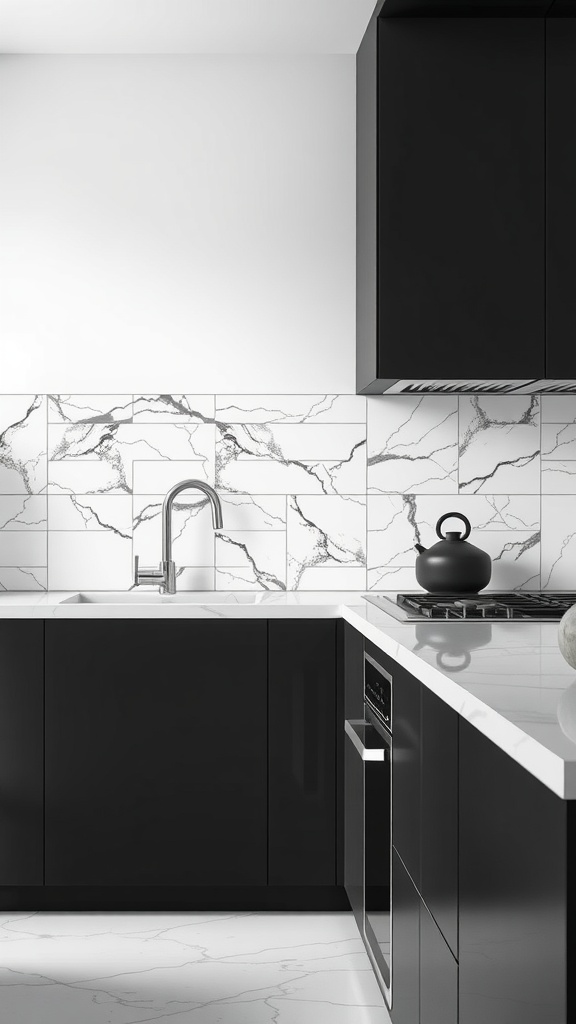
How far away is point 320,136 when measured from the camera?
3268 mm

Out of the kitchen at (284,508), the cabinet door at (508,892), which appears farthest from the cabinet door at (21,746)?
the cabinet door at (508,892)

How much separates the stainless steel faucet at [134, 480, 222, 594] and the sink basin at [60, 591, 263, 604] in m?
0.05

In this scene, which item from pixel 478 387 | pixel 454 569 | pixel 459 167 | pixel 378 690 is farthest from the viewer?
pixel 478 387

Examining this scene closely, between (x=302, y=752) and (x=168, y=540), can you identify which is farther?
(x=168, y=540)

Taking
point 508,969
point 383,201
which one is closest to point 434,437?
point 383,201

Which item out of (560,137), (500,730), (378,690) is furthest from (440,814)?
(560,137)

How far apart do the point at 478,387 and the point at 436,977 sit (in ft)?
6.41

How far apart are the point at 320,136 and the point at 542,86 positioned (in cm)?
82

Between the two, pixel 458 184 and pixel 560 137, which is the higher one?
pixel 560 137

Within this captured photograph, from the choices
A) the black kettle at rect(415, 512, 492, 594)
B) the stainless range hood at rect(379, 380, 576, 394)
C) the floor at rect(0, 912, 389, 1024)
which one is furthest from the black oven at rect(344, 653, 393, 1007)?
the stainless range hood at rect(379, 380, 576, 394)

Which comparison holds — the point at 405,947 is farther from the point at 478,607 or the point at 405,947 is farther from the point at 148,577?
the point at 148,577

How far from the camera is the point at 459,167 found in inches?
108

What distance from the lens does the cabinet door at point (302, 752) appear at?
2.74m

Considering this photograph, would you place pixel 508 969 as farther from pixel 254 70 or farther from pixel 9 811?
pixel 254 70
